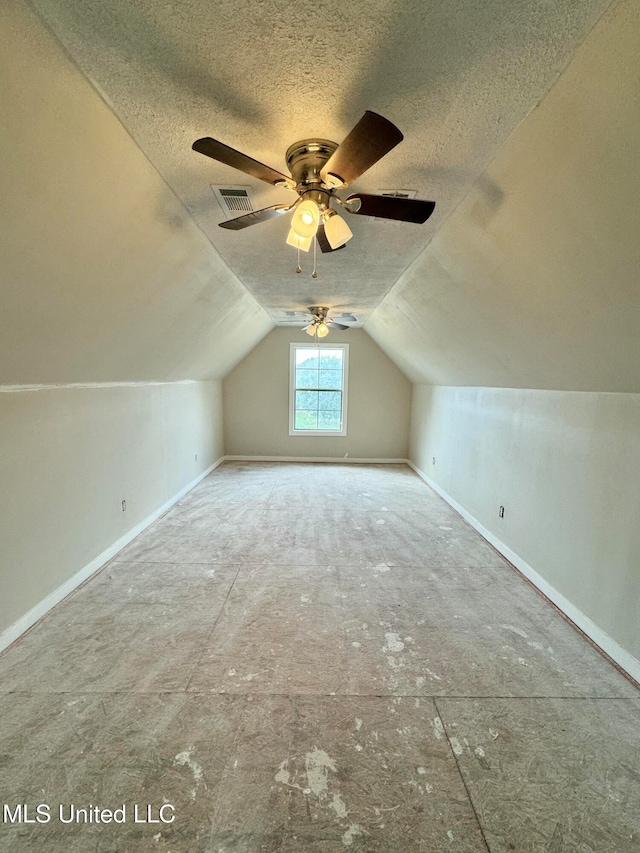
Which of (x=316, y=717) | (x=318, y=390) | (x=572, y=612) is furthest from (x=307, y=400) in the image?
(x=316, y=717)

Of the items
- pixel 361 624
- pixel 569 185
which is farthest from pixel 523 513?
pixel 569 185

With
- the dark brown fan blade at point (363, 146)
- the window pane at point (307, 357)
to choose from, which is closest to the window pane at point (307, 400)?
the window pane at point (307, 357)

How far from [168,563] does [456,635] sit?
2212 millimetres

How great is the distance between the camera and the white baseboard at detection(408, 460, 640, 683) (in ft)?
6.35

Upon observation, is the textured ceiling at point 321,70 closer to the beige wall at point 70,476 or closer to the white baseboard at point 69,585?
the beige wall at point 70,476

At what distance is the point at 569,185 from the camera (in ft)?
4.36

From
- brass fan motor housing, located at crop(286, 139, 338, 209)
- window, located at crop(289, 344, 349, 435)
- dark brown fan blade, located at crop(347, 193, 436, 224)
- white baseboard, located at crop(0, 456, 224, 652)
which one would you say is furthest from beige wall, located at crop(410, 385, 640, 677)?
white baseboard, located at crop(0, 456, 224, 652)

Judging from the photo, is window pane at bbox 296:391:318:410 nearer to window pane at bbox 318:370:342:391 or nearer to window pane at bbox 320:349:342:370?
window pane at bbox 318:370:342:391

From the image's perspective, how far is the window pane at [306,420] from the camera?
672cm

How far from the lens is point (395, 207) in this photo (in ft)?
4.77

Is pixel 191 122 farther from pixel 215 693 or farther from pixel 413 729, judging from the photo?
pixel 413 729

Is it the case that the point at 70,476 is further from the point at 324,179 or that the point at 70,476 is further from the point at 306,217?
the point at 324,179

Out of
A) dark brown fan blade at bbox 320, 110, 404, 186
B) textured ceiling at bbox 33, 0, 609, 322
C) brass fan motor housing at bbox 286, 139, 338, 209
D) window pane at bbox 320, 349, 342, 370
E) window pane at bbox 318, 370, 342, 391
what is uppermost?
textured ceiling at bbox 33, 0, 609, 322

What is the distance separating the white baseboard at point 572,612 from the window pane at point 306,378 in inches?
149
